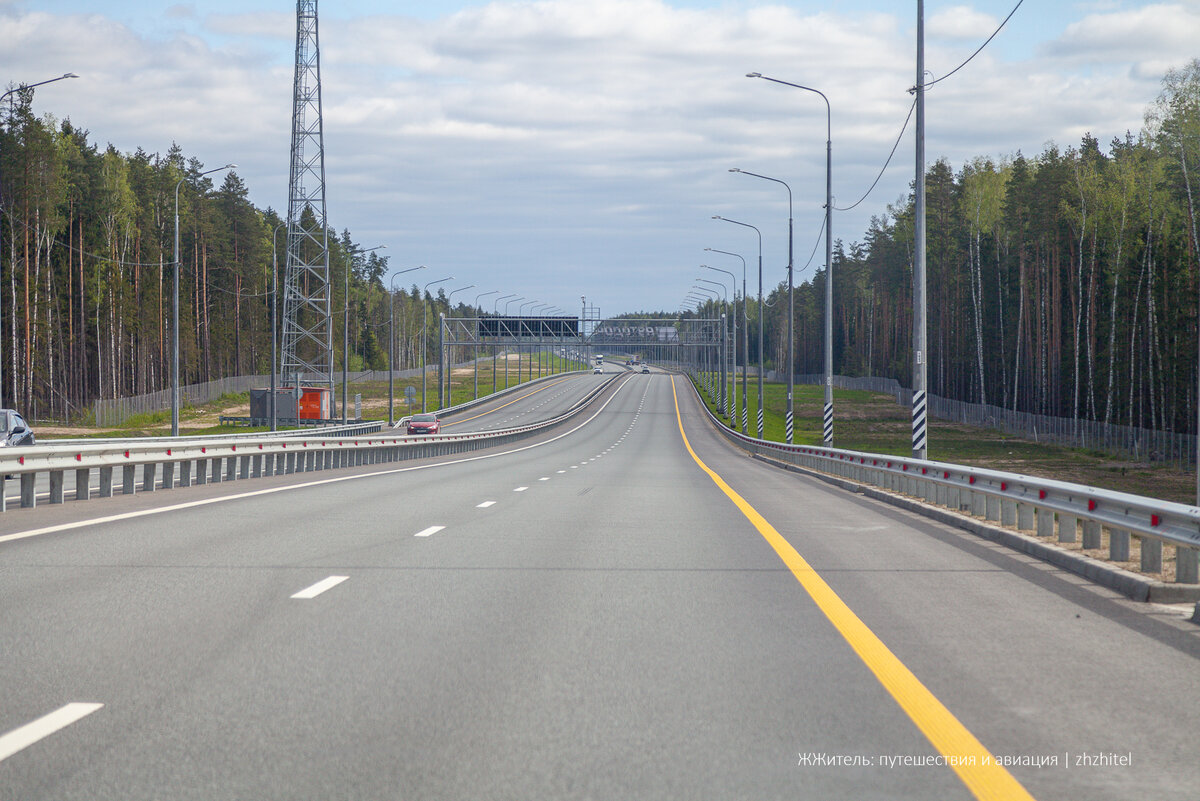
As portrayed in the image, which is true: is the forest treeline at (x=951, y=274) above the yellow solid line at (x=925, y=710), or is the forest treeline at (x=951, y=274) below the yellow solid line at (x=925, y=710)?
above

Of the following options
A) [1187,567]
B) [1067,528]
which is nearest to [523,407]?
[1067,528]

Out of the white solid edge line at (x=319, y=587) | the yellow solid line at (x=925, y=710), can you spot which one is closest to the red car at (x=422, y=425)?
the white solid edge line at (x=319, y=587)

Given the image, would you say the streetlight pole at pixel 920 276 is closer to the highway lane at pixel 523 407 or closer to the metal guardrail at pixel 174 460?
the metal guardrail at pixel 174 460

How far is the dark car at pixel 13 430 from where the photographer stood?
28.2m

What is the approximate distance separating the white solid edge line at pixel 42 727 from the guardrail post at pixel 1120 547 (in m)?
9.01

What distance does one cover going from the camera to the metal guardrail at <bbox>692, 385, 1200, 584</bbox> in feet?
34.3

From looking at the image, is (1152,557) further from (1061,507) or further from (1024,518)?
(1024,518)

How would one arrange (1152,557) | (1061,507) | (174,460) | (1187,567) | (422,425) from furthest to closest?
(422,425), (174,460), (1061,507), (1152,557), (1187,567)

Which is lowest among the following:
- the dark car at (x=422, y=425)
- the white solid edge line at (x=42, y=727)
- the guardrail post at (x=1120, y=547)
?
the dark car at (x=422, y=425)

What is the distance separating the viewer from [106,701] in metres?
6.26

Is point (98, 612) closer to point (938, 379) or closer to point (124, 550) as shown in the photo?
point (124, 550)

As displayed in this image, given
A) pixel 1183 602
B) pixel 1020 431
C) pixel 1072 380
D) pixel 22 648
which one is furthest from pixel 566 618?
pixel 1072 380

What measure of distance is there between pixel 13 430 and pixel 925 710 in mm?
26514

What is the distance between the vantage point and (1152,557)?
1088cm
